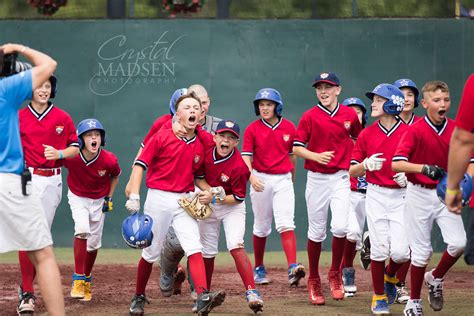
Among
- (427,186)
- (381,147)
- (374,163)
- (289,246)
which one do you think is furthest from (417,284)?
(289,246)

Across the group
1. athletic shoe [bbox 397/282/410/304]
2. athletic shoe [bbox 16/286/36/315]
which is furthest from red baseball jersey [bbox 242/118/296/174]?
athletic shoe [bbox 16/286/36/315]

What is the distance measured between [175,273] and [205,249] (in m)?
0.84

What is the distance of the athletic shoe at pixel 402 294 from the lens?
9.88m

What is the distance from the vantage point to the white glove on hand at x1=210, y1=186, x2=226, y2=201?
8.91m

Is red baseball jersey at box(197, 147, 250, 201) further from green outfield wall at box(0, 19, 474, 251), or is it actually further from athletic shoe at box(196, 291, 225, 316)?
green outfield wall at box(0, 19, 474, 251)

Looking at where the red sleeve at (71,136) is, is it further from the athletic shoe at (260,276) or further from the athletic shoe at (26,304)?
the athletic shoe at (260,276)

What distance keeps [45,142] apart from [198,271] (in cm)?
210

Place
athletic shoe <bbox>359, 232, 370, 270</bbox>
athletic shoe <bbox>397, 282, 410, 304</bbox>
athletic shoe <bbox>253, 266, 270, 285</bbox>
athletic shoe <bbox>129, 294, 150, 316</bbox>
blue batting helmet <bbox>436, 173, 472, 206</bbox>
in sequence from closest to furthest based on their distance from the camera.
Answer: blue batting helmet <bbox>436, 173, 472, 206</bbox> → athletic shoe <bbox>129, 294, 150, 316</bbox> → athletic shoe <bbox>397, 282, 410, 304</bbox> → athletic shoe <bbox>253, 266, 270, 285</bbox> → athletic shoe <bbox>359, 232, 370, 270</bbox>

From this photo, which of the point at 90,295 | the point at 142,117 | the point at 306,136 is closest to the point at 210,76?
the point at 142,117

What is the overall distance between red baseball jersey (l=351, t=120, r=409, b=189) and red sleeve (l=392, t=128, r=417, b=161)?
636 millimetres

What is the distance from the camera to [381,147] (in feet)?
30.3

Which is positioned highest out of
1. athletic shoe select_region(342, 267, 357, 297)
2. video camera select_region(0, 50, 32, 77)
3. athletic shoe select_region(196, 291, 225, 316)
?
video camera select_region(0, 50, 32, 77)

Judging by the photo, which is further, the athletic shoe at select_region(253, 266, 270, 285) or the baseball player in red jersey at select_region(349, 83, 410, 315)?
the athletic shoe at select_region(253, 266, 270, 285)

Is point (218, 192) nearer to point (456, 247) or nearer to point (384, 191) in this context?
point (384, 191)
